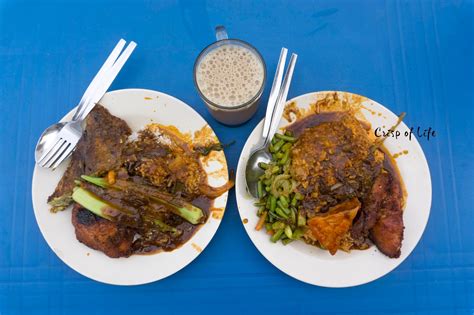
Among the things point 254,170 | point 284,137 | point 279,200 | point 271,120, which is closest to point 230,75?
point 271,120

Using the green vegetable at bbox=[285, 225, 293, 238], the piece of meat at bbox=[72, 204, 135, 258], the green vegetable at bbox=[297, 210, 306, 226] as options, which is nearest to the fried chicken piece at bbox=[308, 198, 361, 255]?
the green vegetable at bbox=[297, 210, 306, 226]

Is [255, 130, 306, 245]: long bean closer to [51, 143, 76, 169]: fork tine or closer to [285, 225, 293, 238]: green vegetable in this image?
[285, 225, 293, 238]: green vegetable

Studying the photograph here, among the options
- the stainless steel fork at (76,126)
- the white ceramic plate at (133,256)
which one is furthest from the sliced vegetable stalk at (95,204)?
the stainless steel fork at (76,126)

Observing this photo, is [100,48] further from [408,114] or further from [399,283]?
[399,283]

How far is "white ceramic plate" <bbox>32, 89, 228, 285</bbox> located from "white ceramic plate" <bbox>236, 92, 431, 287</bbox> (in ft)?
0.85

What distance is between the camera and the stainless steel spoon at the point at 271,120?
2.70m

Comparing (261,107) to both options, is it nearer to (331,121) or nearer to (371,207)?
(331,121)

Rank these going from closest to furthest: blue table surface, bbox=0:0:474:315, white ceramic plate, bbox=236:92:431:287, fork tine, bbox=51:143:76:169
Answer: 1. white ceramic plate, bbox=236:92:431:287
2. fork tine, bbox=51:143:76:169
3. blue table surface, bbox=0:0:474:315

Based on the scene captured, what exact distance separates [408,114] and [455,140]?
442mm

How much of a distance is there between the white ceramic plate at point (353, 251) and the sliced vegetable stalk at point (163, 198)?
338 mm

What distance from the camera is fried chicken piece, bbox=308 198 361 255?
2.60 meters

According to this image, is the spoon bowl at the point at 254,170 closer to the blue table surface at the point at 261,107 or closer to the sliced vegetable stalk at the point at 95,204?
the blue table surface at the point at 261,107

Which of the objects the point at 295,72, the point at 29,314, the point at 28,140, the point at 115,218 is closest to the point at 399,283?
the point at 295,72

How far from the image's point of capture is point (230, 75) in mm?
2670
